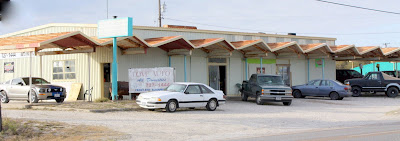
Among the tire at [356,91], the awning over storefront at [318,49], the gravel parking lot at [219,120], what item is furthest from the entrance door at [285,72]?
the gravel parking lot at [219,120]

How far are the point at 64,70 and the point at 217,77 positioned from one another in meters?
9.67

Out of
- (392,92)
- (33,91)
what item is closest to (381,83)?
(392,92)

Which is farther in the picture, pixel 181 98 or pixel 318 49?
pixel 318 49

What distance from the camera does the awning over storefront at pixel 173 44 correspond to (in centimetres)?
2400

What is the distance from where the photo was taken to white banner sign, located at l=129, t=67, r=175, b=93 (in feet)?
73.9

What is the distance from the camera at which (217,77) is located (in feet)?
99.9

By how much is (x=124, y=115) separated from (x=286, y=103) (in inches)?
404

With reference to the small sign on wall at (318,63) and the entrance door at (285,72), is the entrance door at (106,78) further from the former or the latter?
the small sign on wall at (318,63)

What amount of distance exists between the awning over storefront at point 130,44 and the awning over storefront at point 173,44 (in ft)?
1.61

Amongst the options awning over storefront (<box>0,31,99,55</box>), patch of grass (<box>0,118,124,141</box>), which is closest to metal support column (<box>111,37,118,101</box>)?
awning over storefront (<box>0,31,99,55</box>)

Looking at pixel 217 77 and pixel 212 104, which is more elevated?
pixel 217 77

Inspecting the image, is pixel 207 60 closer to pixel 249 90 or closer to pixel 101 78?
pixel 249 90

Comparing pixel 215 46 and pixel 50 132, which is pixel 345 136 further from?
pixel 215 46

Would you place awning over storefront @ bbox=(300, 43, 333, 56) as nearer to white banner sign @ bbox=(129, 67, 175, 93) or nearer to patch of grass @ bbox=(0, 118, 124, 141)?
white banner sign @ bbox=(129, 67, 175, 93)
